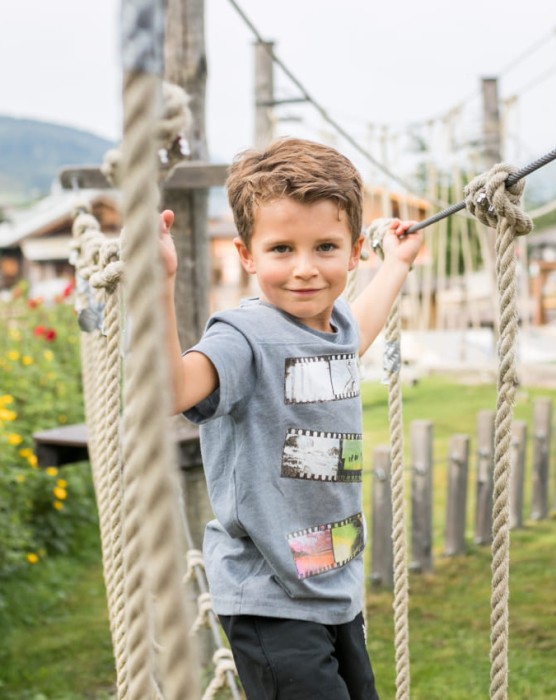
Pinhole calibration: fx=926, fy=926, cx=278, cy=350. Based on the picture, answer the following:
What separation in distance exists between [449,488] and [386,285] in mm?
2716

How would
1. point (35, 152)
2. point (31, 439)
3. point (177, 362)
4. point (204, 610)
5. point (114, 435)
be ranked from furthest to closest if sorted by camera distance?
point (35, 152) < point (31, 439) < point (204, 610) < point (114, 435) < point (177, 362)

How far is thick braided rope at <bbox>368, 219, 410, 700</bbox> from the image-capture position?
4.92ft

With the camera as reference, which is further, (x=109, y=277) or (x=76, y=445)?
(x=76, y=445)

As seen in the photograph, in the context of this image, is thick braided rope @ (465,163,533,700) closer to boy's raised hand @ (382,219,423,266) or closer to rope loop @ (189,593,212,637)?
boy's raised hand @ (382,219,423,266)

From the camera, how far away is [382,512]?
12.7ft

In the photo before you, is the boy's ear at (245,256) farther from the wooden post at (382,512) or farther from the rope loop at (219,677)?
the wooden post at (382,512)

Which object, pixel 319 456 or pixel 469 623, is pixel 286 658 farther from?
pixel 469 623

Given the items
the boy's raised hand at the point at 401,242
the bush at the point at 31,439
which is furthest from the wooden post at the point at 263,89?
the boy's raised hand at the point at 401,242

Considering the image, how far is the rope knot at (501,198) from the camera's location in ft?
4.28

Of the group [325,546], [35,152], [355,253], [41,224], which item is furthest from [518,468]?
[35,152]

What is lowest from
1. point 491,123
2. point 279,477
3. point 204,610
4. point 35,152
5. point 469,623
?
point 469,623

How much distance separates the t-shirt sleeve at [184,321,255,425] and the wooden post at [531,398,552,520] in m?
3.87

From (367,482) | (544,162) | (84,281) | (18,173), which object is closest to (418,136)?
(367,482)

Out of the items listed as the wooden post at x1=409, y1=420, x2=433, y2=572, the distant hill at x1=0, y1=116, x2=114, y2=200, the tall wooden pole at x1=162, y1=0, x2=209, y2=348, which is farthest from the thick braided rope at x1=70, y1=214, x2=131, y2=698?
the distant hill at x1=0, y1=116, x2=114, y2=200
